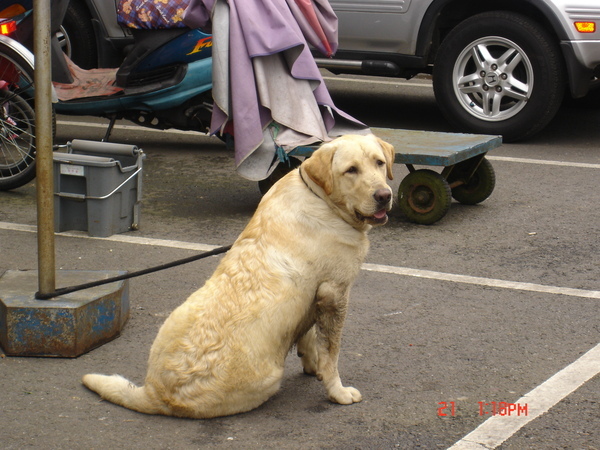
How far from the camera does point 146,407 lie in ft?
11.5

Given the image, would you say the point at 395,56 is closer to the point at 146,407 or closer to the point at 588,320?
the point at 588,320

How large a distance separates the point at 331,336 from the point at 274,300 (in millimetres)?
294

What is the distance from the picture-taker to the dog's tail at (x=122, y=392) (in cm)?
351

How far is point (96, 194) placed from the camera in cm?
574

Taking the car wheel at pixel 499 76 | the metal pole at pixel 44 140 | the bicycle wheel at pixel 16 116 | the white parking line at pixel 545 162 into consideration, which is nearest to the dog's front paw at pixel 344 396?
the metal pole at pixel 44 140

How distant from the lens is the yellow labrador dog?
3396 millimetres

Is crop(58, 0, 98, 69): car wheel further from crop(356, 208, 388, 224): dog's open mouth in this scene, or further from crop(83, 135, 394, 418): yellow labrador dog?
crop(356, 208, 388, 224): dog's open mouth

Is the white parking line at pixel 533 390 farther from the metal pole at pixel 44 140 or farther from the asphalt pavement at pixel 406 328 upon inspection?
the metal pole at pixel 44 140

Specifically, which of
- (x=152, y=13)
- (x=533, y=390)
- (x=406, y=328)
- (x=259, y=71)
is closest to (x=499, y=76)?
(x=259, y=71)

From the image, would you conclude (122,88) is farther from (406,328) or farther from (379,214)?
(379,214)

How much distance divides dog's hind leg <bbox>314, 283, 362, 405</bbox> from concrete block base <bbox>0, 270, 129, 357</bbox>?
1069 millimetres

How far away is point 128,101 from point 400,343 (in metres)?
3.74

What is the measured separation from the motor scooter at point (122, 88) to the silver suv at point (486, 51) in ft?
6.14

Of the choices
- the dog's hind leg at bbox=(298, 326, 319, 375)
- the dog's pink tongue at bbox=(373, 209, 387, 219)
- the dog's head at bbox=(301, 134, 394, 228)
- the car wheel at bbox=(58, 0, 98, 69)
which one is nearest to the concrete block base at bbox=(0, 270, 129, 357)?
the dog's hind leg at bbox=(298, 326, 319, 375)
